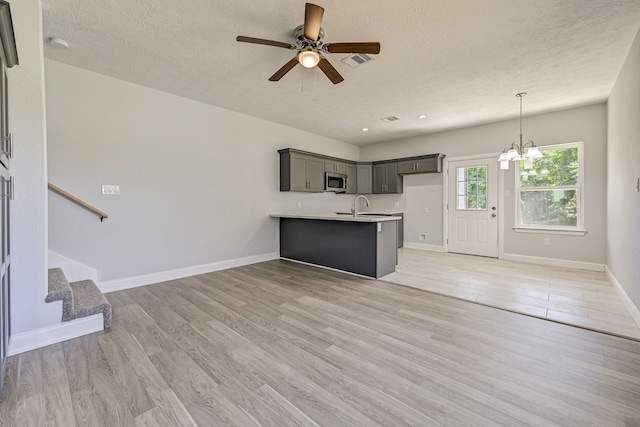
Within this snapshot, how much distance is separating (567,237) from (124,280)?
6.92 metres

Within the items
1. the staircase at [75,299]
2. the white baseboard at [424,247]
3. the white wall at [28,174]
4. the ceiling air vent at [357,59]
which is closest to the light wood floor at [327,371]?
the staircase at [75,299]

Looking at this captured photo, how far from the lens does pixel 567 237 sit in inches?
186

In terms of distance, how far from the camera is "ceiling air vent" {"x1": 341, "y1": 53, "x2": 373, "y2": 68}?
9.63 ft

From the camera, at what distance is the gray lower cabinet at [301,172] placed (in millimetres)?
5332

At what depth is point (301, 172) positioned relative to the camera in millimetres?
5539

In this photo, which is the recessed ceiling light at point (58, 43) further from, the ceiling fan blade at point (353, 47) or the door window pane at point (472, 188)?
the door window pane at point (472, 188)

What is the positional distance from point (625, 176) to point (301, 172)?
454cm

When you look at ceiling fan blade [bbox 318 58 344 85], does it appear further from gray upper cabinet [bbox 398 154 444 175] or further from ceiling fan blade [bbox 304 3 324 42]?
gray upper cabinet [bbox 398 154 444 175]

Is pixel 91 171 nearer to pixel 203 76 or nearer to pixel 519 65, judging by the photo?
pixel 203 76

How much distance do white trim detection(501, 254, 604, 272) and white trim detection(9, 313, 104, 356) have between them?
6.32 meters

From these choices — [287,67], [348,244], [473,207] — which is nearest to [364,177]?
[473,207]

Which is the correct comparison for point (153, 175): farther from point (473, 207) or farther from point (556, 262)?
point (556, 262)

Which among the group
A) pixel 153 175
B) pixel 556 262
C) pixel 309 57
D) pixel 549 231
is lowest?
pixel 556 262

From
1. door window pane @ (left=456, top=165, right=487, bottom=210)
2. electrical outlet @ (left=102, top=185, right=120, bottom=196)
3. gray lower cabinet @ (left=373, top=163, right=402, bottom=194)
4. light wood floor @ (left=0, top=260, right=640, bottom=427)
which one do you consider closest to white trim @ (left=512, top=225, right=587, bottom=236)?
door window pane @ (left=456, top=165, right=487, bottom=210)
